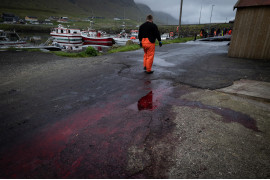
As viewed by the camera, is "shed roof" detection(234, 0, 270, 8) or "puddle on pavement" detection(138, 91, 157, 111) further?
"shed roof" detection(234, 0, 270, 8)

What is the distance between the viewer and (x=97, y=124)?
2.77 metres

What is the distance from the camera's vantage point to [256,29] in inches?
341

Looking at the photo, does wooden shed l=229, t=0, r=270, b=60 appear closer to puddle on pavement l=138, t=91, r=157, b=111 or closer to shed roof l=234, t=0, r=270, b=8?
shed roof l=234, t=0, r=270, b=8

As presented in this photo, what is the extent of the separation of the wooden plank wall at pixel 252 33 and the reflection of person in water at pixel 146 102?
8.37m

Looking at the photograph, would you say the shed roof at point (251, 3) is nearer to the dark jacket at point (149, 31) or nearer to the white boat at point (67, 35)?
the dark jacket at point (149, 31)

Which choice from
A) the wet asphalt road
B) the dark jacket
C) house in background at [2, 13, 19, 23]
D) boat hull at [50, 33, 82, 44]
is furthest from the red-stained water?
house in background at [2, 13, 19, 23]

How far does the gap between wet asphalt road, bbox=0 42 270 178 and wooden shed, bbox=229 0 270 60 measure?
5.67 metres

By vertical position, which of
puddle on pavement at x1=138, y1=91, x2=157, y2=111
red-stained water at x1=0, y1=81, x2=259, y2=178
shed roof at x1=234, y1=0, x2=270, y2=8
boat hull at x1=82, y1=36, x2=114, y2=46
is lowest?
puddle on pavement at x1=138, y1=91, x2=157, y2=111

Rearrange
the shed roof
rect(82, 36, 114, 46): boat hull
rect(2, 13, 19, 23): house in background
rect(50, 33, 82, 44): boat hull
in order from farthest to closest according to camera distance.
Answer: rect(2, 13, 19, 23): house in background < rect(82, 36, 114, 46): boat hull < rect(50, 33, 82, 44): boat hull < the shed roof

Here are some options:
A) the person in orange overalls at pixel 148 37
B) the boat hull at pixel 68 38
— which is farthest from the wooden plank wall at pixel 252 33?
the boat hull at pixel 68 38

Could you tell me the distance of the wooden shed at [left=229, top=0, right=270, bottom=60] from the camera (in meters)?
8.39

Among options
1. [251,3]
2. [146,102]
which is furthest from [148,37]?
[251,3]

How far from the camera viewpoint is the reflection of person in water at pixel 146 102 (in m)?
3.42

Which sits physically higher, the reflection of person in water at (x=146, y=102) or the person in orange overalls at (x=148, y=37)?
the person in orange overalls at (x=148, y=37)
